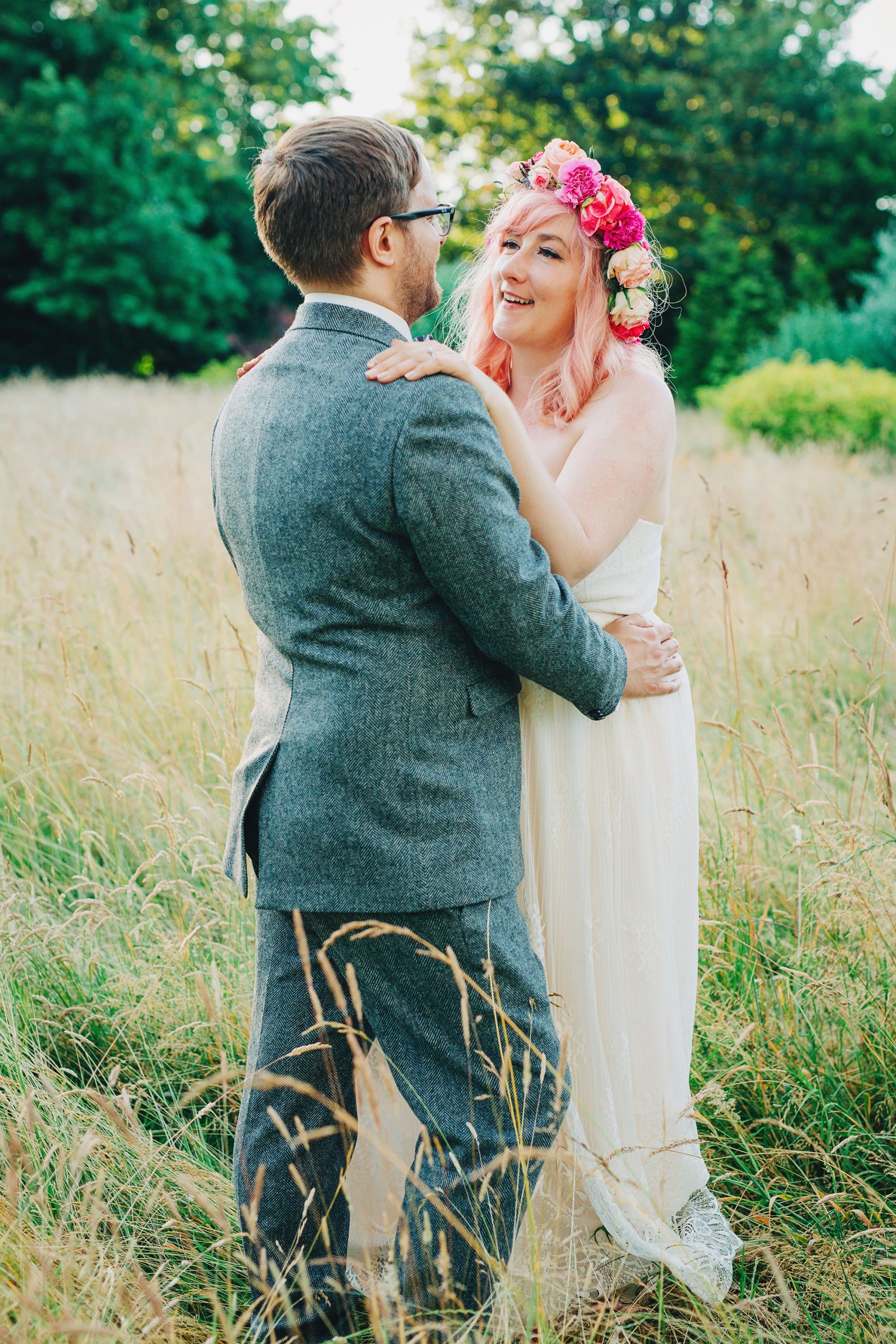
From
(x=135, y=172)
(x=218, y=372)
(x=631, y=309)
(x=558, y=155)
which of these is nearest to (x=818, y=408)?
(x=558, y=155)

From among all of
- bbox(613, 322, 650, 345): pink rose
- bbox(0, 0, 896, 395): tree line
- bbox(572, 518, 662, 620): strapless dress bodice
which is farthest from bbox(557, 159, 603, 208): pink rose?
bbox(0, 0, 896, 395): tree line

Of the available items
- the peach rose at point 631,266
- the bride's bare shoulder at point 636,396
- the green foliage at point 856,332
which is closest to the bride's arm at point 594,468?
the bride's bare shoulder at point 636,396

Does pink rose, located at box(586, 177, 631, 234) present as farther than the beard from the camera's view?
Yes

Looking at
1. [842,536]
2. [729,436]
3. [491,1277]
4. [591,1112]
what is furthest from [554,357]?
[729,436]

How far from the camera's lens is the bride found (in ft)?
6.85

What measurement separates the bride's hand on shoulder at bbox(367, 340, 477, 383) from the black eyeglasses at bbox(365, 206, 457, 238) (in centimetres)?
21

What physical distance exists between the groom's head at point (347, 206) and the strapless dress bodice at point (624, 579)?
702 mm

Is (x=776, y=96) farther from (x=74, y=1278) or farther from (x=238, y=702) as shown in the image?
(x=74, y=1278)

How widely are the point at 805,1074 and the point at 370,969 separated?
1271 mm

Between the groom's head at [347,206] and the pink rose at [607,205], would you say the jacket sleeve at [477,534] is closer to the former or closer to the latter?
the groom's head at [347,206]

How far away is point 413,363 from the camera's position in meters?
1.62

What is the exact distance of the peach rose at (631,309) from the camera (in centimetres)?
227

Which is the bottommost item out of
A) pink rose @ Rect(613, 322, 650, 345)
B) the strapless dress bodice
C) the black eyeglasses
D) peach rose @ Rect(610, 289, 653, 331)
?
the strapless dress bodice

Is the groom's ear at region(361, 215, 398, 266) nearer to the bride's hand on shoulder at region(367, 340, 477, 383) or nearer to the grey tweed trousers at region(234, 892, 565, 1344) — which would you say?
the bride's hand on shoulder at region(367, 340, 477, 383)
